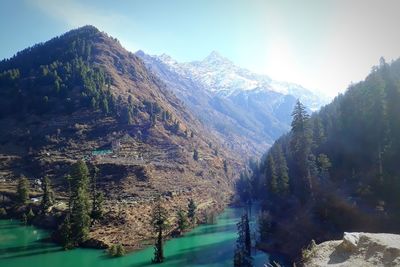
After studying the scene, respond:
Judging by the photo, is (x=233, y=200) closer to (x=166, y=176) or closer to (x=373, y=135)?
(x=166, y=176)

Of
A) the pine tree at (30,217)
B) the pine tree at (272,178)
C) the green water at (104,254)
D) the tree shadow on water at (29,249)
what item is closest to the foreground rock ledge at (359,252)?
the green water at (104,254)

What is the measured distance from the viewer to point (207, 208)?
14350 centimetres

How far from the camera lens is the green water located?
3063 inches

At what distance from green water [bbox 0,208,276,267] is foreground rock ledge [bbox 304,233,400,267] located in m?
52.5

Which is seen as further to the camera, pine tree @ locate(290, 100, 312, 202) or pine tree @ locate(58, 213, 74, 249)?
pine tree @ locate(58, 213, 74, 249)


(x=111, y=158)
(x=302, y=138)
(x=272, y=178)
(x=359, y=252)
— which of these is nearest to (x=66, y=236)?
(x=272, y=178)

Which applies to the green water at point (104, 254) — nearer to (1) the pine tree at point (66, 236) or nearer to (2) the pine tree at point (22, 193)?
(1) the pine tree at point (66, 236)

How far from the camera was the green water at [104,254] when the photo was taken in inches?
3063

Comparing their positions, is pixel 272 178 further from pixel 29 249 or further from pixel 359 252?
pixel 359 252

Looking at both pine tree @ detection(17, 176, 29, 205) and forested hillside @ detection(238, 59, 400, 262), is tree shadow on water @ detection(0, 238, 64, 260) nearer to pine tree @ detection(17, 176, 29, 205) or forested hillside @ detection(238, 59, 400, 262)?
pine tree @ detection(17, 176, 29, 205)

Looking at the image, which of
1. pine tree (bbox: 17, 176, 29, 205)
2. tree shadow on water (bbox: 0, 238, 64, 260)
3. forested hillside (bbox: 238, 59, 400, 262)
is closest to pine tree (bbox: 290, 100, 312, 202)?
forested hillside (bbox: 238, 59, 400, 262)

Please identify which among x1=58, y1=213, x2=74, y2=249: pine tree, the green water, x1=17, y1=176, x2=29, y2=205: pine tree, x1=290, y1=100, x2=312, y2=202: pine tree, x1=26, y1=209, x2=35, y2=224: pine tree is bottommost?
the green water

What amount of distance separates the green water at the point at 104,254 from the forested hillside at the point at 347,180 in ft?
39.0

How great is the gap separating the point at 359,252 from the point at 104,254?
245 feet
